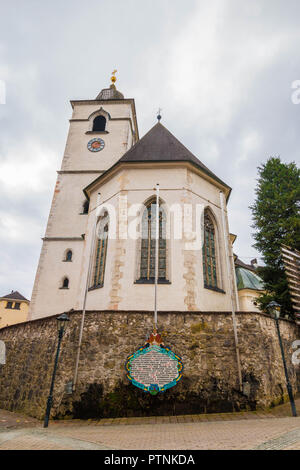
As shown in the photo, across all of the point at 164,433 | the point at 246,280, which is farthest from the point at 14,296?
the point at 164,433

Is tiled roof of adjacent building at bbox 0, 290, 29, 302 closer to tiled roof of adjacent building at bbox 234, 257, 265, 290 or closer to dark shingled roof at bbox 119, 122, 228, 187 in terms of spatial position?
tiled roof of adjacent building at bbox 234, 257, 265, 290

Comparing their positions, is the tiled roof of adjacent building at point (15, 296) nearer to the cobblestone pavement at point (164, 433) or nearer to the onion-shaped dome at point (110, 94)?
the onion-shaped dome at point (110, 94)

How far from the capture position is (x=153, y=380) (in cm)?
721

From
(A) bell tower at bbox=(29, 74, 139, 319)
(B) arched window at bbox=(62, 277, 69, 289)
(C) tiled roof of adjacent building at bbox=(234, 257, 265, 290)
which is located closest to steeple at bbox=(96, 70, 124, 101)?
(A) bell tower at bbox=(29, 74, 139, 319)

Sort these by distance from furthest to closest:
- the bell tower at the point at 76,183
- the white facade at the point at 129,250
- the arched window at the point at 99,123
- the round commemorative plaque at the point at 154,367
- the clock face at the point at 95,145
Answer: the arched window at the point at 99,123 < the clock face at the point at 95,145 < the bell tower at the point at 76,183 < the white facade at the point at 129,250 < the round commemorative plaque at the point at 154,367

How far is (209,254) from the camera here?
1155 cm

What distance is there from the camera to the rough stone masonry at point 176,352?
726cm

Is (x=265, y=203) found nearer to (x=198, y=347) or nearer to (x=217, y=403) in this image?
(x=198, y=347)

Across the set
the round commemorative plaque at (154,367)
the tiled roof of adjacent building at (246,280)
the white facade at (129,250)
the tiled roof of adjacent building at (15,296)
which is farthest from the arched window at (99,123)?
the tiled roof of adjacent building at (15,296)

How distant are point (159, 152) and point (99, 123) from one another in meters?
11.8

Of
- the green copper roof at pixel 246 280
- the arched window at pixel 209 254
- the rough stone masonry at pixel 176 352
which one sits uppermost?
the green copper roof at pixel 246 280

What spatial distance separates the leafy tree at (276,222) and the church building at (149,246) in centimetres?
215

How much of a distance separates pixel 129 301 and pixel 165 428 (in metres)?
4.46
